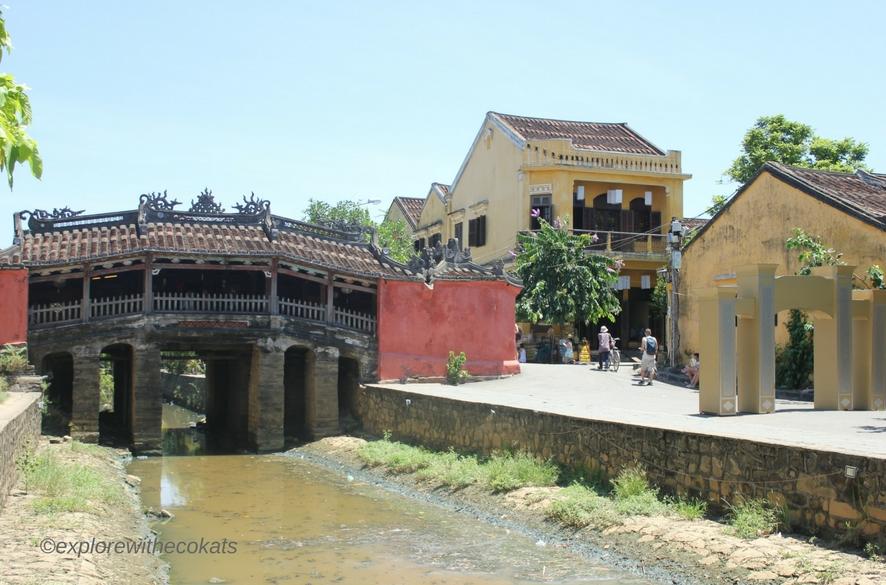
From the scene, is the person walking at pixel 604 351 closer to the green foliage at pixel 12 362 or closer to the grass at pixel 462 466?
the grass at pixel 462 466

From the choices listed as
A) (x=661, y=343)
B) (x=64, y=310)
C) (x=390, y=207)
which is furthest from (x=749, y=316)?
(x=390, y=207)

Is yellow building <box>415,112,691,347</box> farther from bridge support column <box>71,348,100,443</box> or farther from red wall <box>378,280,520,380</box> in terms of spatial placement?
bridge support column <box>71,348,100,443</box>

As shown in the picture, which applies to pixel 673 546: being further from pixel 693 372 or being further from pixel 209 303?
pixel 209 303

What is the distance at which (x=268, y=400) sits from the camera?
80.0 feet

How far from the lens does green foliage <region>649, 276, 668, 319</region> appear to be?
34.1 meters

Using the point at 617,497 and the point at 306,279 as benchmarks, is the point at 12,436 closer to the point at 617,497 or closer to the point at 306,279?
the point at 617,497

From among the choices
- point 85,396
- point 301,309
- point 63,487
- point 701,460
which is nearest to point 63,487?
point 63,487

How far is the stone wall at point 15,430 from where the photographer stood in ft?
38.5

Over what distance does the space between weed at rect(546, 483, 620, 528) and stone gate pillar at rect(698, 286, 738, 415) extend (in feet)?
12.5

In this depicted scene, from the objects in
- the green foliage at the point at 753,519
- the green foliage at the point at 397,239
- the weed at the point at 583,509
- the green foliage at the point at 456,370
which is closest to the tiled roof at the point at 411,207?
the green foliage at the point at 397,239

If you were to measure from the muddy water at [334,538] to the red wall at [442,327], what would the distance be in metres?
6.75

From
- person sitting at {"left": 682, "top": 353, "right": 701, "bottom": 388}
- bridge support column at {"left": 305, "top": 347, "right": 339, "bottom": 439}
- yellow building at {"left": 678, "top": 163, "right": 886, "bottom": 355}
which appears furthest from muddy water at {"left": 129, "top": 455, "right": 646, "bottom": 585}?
person sitting at {"left": 682, "top": 353, "right": 701, "bottom": 388}

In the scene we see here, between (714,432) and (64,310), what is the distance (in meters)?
16.5

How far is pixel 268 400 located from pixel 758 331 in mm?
12030
